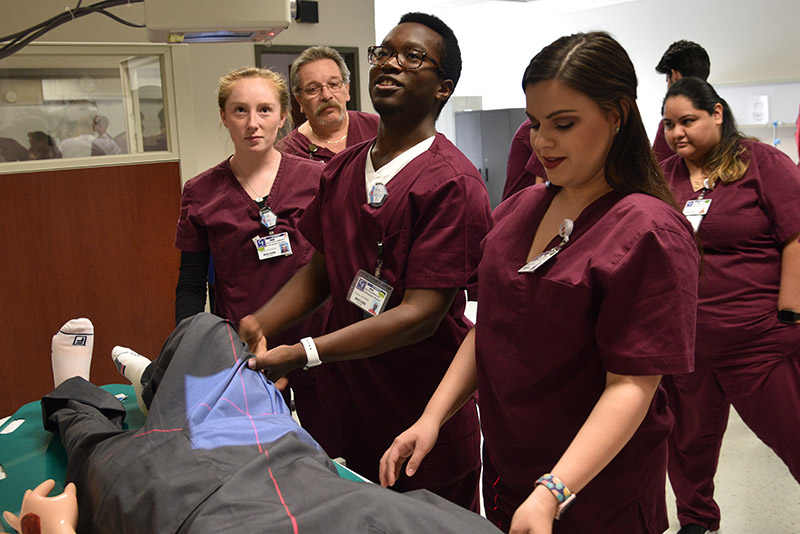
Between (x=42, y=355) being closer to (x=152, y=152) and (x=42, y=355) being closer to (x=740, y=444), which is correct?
(x=152, y=152)

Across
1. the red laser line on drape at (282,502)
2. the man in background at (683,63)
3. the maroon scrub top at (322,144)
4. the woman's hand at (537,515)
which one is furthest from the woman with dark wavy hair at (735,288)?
the red laser line on drape at (282,502)

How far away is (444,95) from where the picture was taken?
1.61 m

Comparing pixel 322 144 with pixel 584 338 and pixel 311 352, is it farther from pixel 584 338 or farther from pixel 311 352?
pixel 584 338

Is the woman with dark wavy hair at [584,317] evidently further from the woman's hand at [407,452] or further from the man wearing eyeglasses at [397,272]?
the man wearing eyeglasses at [397,272]

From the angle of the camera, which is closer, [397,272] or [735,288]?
[397,272]

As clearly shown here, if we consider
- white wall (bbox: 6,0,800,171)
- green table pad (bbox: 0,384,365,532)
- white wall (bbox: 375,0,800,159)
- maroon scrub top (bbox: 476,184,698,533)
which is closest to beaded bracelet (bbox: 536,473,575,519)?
maroon scrub top (bbox: 476,184,698,533)

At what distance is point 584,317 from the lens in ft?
3.75

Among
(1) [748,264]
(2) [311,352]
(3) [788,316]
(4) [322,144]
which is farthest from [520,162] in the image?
(2) [311,352]

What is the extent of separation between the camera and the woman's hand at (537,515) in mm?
1012

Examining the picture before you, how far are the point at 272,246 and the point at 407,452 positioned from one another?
3.10 feet

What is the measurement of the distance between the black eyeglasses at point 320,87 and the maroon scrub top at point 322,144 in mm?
182

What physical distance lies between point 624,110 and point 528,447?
60 centimetres

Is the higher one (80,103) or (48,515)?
(80,103)

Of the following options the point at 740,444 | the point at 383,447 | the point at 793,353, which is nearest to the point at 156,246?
the point at 383,447
